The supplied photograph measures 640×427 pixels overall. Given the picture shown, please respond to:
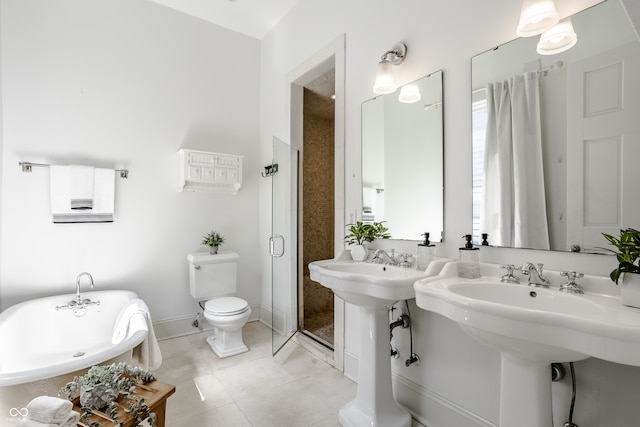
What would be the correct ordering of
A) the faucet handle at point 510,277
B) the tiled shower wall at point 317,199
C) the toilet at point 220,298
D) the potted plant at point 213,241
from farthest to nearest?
the tiled shower wall at point 317,199 < the potted plant at point 213,241 < the toilet at point 220,298 < the faucet handle at point 510,277

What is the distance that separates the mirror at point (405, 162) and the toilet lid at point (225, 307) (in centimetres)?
136

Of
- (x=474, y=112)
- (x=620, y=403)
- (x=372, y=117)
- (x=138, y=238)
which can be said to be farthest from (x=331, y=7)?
(x=620, y=403)

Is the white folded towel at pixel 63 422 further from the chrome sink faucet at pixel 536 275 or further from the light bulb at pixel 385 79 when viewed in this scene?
the light bulb at pixel 385 79

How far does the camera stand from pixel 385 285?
58.1 inches

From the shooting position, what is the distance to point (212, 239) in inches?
126

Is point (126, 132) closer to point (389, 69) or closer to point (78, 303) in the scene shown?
point (78, 303)

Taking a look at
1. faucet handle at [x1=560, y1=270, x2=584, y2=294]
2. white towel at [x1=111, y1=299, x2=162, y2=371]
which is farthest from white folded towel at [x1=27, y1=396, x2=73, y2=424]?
faucet handle at [x1=560, y1=270, x2=584, y2=294]

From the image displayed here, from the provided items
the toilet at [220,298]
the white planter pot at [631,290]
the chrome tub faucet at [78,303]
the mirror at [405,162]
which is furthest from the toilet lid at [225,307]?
the white planter pot at [631,290]

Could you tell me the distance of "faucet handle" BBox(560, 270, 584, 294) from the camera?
47.1 inches

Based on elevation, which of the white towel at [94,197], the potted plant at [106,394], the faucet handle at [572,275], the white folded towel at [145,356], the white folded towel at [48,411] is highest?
the white towel at [94,197]

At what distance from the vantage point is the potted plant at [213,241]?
3.18 metres

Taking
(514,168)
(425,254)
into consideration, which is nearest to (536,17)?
(514,168)

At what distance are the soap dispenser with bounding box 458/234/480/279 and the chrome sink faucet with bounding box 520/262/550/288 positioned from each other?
206 millimetres

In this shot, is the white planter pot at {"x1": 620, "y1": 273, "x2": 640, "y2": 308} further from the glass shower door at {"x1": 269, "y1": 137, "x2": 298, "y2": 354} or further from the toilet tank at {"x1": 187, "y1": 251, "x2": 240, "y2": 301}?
the toilet tank at {"x1": 187, "y1": 251, "x2": 240, "y2": 301}
